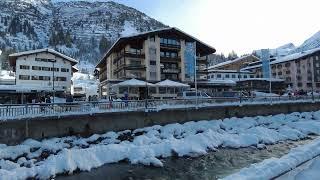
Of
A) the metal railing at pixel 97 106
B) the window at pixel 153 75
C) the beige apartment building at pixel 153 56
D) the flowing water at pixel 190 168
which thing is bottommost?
the flowing water at pixel 190 168

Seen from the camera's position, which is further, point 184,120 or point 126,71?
point 126,71

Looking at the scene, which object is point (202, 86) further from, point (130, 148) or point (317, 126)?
point (130, 148)

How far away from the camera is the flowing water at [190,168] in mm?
19375

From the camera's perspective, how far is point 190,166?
70.9 feet

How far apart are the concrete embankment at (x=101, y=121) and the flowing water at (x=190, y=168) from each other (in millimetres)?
9506

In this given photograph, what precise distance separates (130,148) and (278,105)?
3169cm

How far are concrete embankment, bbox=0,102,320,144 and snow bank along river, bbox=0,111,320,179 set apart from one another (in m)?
0.99

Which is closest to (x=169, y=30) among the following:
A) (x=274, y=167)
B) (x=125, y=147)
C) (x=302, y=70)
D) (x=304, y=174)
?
(x=125, y=147)

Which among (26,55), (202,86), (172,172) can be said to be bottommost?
(172,172)

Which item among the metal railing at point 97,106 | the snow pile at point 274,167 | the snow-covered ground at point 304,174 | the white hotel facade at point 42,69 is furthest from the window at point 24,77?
the snow-covered ground at point 304,174

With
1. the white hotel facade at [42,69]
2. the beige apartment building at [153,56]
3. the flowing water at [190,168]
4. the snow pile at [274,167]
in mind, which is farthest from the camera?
the white hotel facade at [42,69]

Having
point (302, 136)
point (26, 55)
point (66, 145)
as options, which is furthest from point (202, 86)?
point (66, 145)

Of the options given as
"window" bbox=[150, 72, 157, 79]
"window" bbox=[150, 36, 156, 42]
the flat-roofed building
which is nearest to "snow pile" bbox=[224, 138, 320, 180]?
"window" bbox=[150, 72, 157, 79]

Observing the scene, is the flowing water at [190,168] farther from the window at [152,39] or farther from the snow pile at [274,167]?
the window at [152,39]
